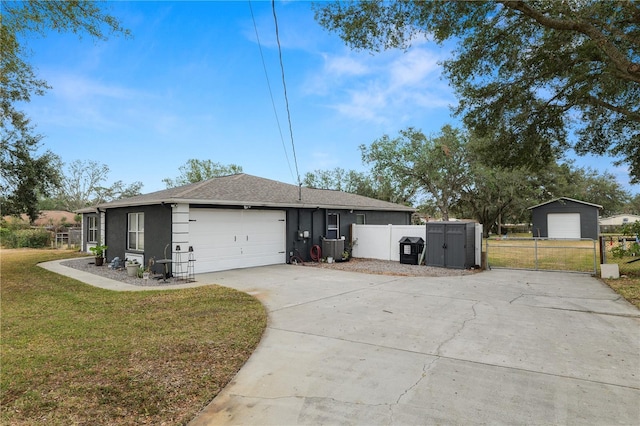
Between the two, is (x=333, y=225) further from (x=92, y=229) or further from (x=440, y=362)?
(x=92, y=229)

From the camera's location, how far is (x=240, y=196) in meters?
12.1

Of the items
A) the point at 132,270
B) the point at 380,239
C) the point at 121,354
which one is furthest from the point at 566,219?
the point at 121,354

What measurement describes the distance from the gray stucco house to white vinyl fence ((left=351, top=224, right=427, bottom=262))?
0.67 m

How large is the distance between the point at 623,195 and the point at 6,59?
202 feet

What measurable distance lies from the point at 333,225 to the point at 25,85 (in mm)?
11505

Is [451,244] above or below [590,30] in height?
below

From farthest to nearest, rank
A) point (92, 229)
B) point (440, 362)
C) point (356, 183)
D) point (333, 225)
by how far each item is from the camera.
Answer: point (356, 183), point (92, 229), point (333, 225), point (440, 362)

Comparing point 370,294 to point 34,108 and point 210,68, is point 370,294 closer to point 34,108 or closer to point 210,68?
point 210,68

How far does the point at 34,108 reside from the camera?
458 inches

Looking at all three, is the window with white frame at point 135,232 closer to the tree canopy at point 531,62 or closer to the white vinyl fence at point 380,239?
the white vinyl fence at point 380,239

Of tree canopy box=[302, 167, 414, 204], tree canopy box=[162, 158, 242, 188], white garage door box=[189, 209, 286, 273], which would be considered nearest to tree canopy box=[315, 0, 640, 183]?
white garage door box=[189, 209, 286, 273]

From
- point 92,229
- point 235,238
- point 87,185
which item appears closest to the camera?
point 235,238

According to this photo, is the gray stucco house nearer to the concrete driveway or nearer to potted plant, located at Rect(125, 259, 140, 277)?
potted plant, located at Rect(125, 259, 140, 277)

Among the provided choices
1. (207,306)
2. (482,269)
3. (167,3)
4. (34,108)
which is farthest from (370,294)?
(34,108)
